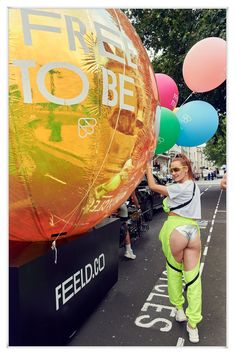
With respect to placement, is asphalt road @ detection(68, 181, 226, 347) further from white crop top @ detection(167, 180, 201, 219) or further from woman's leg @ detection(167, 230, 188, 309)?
white crop top @ detection(167, 180, 201, 219)

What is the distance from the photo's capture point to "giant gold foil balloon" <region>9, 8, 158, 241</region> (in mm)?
1645

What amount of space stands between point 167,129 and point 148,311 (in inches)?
81.6

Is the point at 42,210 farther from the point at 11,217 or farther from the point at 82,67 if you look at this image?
the point at 82,67

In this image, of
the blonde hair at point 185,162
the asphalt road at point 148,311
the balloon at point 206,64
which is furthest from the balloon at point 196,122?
the asphalt road at point 148,311

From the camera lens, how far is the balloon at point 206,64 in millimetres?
3789

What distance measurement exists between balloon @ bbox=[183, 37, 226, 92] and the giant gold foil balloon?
201 cm

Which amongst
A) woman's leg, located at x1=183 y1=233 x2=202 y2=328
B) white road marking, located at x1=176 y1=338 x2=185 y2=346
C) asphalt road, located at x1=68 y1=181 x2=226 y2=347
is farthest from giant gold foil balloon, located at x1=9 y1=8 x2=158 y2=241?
white road marking, located at x1=176 y1=338 x2=185 y2=346

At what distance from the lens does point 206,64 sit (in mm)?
3840

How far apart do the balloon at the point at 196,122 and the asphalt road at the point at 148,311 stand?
2026 mm

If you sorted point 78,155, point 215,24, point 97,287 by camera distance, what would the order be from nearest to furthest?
point 78,155 → point 97,287 → point 215,24

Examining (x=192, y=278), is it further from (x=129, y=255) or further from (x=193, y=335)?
(x=129, y=255)
